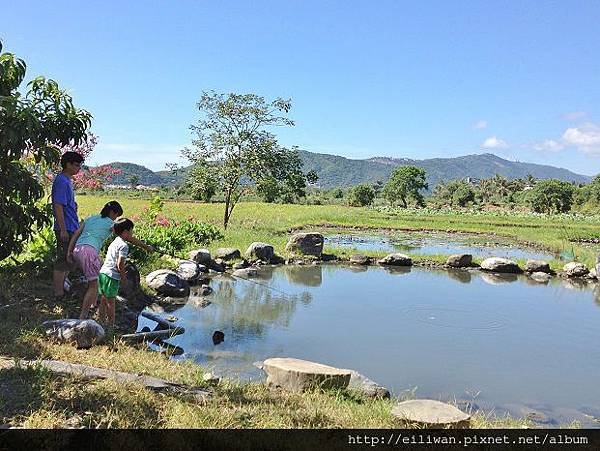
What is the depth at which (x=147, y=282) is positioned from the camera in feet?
32.8

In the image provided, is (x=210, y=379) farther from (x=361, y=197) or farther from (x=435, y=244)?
(x=361, y=197)

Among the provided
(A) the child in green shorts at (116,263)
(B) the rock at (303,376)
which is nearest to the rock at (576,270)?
(B) the rock at (303,376)

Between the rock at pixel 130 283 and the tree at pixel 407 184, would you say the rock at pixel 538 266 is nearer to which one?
the rock at pixel 130 283

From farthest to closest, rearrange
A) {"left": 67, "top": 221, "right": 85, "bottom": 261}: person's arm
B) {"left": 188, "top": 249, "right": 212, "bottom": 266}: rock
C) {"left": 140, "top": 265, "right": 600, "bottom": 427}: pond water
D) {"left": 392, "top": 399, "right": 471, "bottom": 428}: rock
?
{"left": 188, "top": 249, "right": 212, "bottom": 266}: rock, {"left": 67, "top": 221, "right": 85, "bottom": 261}: person's arm, {"left": 140, "top": 265, "right": 600, "bottom": 427}: pond water, {"left": 392, "top": 399, "right": 471, "bottom": 428}: rock

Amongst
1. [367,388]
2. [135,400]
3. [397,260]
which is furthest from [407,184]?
[135,400]

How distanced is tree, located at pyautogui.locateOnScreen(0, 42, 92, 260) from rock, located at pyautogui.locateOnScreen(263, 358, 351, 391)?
423 centimetres

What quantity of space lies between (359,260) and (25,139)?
11245mm

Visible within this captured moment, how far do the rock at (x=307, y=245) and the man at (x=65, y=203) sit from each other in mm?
10009

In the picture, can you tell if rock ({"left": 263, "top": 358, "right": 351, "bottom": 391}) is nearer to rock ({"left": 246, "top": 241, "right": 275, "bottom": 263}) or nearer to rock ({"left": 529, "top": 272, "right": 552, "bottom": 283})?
rock ({"left": 246, "top": 241, "right": 275, "bottom": 263})

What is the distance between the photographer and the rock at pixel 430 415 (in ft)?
12.9

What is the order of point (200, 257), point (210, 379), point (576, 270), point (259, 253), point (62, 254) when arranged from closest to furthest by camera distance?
point (210, 379)
point (62, 254)
point (200, 257)
point (576, 270)
point (259, 253)

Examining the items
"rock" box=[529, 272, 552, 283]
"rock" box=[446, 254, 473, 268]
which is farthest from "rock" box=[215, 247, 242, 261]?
"rock" box=[529, 272, 552, 283]

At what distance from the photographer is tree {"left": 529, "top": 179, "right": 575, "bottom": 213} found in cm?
5872

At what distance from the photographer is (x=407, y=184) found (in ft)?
201
